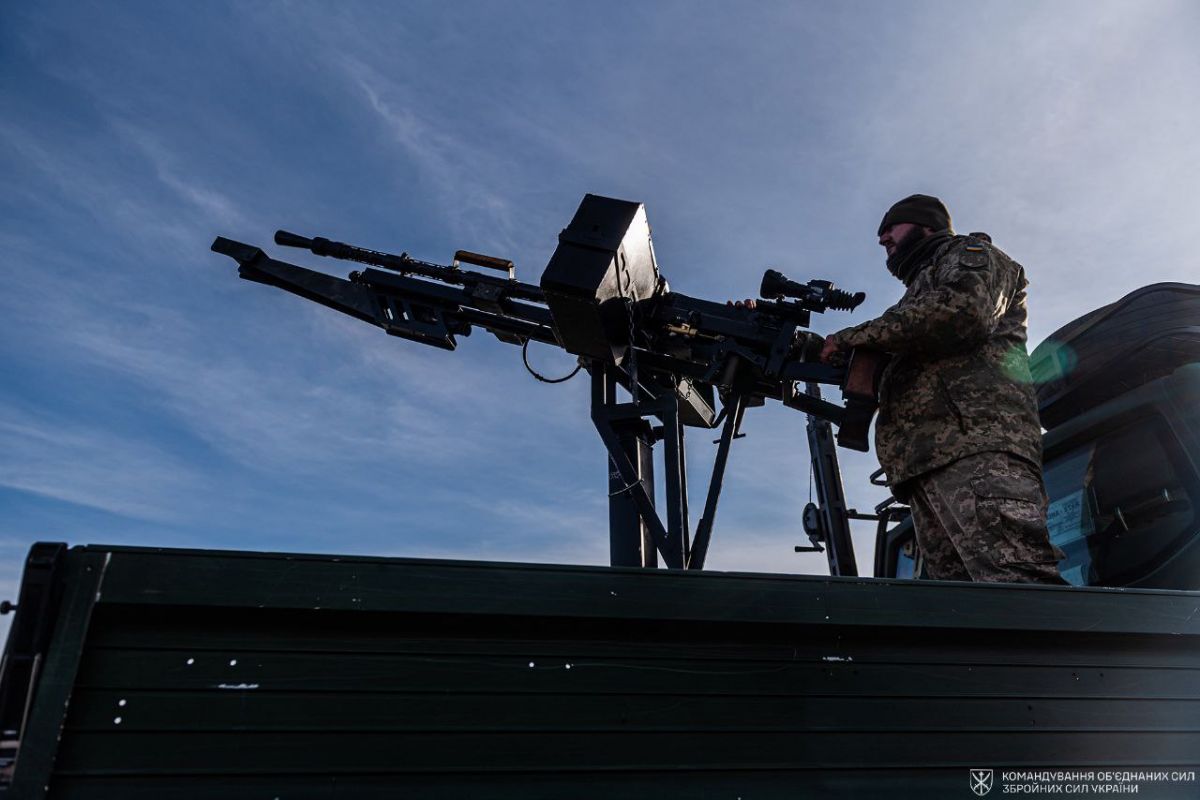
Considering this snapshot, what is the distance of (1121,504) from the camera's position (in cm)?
266

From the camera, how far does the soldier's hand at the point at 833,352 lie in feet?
8.64

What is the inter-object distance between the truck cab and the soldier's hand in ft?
Answer: 3.04

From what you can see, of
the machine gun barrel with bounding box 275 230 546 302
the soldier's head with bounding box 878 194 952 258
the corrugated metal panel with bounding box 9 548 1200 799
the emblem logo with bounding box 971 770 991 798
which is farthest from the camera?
the machine gun barrel with bounding box 275 230 546 302

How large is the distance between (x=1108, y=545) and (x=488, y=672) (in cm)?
224

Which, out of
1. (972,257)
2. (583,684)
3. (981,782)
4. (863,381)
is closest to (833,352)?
(863,381)

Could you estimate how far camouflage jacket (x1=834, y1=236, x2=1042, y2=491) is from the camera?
7.97ft

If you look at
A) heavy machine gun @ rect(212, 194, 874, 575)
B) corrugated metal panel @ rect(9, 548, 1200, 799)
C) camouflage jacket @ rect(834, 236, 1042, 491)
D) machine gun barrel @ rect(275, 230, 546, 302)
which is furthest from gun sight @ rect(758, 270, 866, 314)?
corrugated metal panel @ rect(9, 548, 1200, 799)

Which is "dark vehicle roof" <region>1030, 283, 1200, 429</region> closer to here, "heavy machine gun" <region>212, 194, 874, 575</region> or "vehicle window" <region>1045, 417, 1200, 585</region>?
"vehicle window" <region>1045, 417, 1200, 585</region>

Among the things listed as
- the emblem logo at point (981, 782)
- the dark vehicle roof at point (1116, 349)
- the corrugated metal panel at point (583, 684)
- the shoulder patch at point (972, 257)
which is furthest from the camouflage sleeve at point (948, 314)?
the emblem logo at point (981, 782)

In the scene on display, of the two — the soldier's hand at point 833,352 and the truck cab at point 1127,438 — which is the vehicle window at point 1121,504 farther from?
the soldier's hand at point 833,352

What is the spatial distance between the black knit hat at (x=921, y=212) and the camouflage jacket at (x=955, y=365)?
24 centimetres

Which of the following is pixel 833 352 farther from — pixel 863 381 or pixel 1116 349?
pixel 1116 349

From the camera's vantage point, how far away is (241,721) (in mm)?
1240

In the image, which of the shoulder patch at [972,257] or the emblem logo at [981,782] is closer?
the emblem logo at [981,782]
